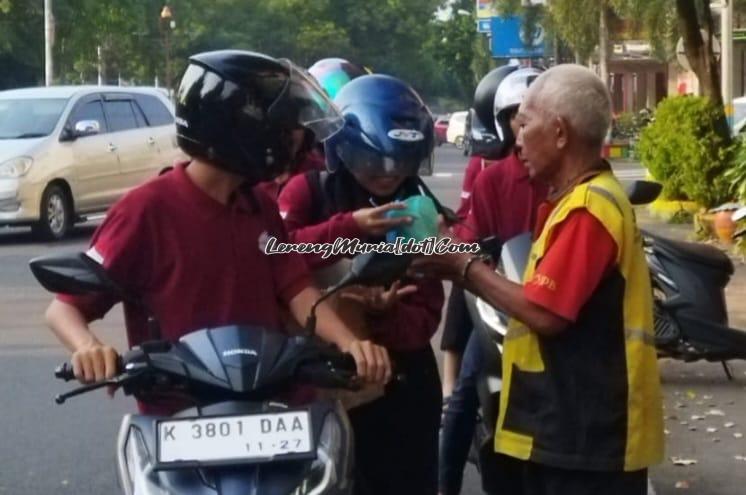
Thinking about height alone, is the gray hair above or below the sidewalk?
above

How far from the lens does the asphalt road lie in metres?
7.32

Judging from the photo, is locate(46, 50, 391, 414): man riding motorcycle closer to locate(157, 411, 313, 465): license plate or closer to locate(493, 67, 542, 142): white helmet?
locate(157, 411, 313, 465): license plate

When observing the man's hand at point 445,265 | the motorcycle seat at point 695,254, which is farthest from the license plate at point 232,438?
the motorcycle seat at point 695,254

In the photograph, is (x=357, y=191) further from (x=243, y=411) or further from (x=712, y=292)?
(x=712, y=292)

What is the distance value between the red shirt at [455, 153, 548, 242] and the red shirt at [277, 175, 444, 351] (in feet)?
2.61

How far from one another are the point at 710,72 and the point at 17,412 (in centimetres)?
1238

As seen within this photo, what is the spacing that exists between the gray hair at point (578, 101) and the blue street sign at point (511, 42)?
132ft

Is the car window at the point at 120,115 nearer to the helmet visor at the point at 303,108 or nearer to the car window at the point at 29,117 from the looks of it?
the car window at the point at 29,117

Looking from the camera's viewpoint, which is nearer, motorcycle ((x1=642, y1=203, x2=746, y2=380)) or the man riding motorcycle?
the man riding motorcycle

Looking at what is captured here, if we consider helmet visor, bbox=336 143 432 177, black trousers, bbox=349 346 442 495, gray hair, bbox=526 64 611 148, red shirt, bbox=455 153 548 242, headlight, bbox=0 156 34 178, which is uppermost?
gray hair, bbox=526 64 611 148

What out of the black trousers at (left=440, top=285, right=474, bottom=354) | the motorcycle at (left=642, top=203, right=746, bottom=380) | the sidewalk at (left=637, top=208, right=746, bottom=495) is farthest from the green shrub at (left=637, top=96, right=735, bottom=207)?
the black trousers at (left=440, top=285, right=474, bottom=354)

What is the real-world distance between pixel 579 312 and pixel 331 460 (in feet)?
2.66

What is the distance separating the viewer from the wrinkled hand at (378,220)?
4.15 metres

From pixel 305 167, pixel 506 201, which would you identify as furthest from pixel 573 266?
pixel 506 201
